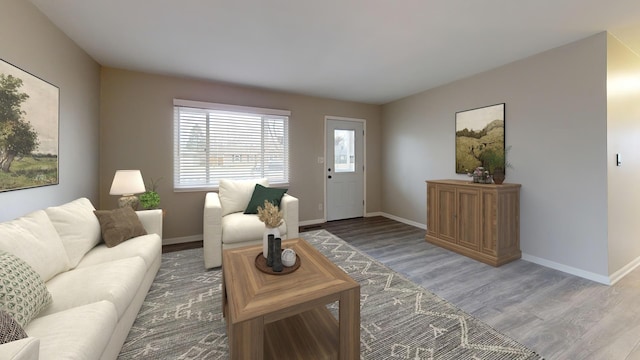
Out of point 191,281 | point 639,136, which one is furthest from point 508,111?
point 191,281

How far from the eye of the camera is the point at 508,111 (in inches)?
119

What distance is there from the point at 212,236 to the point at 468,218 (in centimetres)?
299

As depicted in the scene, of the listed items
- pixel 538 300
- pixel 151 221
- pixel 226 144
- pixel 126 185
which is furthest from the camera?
pixel 226 144

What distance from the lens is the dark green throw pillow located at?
307 centimetres

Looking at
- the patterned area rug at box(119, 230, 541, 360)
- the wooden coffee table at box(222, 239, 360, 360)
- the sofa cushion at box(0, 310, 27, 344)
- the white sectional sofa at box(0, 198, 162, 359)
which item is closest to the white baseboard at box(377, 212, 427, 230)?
the patterned area rug at box(119, 230, 541, 360)

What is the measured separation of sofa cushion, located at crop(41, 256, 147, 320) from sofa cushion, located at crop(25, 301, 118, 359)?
9 cm

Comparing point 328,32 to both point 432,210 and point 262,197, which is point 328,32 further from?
point 432,210

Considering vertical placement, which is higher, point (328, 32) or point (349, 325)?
point (328, 32)

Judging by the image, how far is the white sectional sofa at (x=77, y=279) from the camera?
0.99m

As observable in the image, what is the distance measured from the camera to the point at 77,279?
4.81 ft

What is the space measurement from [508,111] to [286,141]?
3.17m

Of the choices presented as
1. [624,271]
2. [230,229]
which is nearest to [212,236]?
[230,229]

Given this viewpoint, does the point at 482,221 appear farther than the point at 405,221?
No

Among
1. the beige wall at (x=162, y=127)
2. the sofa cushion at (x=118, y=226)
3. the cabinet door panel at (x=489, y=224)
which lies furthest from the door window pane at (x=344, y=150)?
the sofa cushion at (x=118, y=226)
